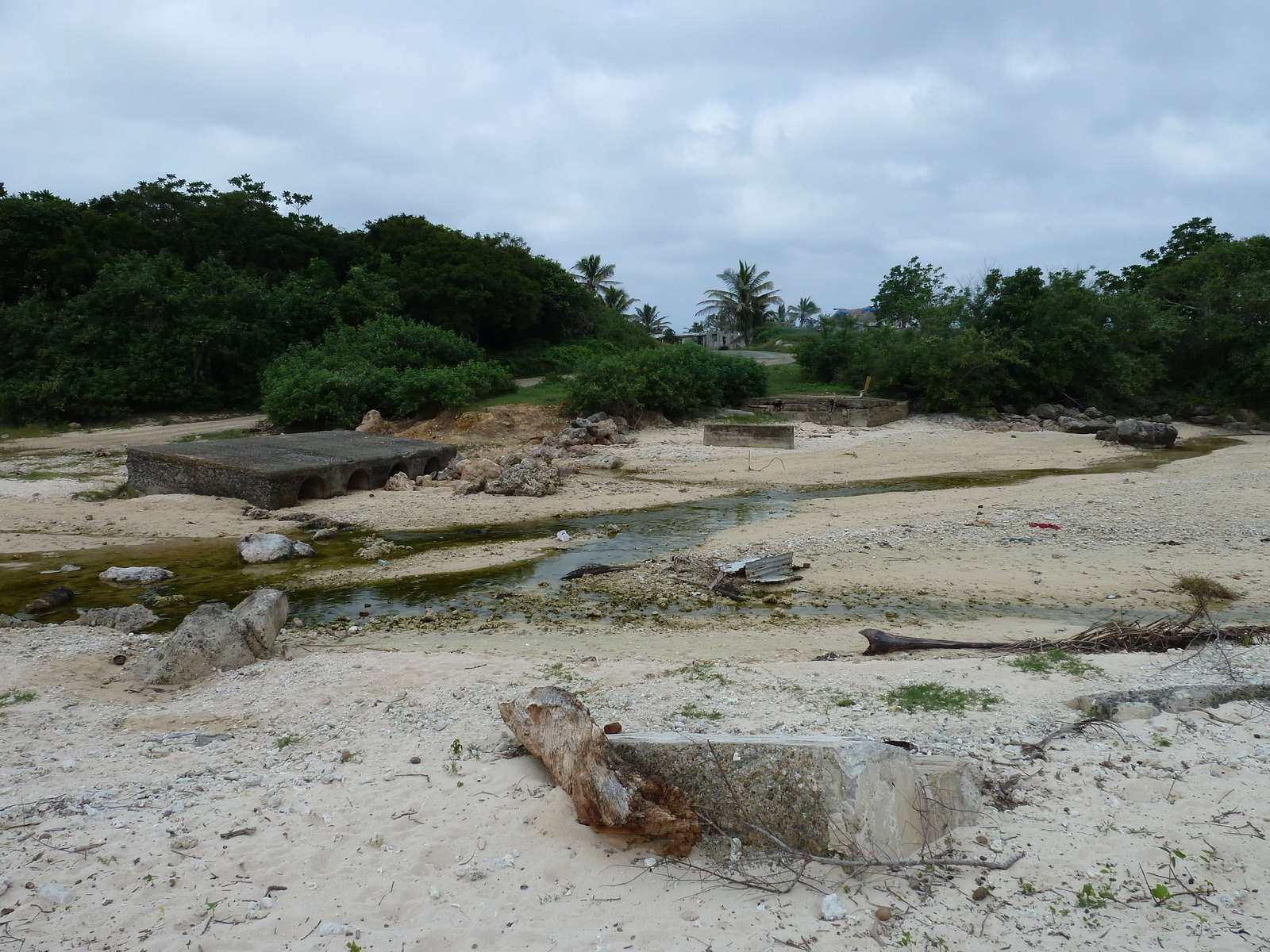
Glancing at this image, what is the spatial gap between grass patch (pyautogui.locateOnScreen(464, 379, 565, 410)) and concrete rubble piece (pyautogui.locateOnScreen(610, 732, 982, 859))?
20.5 metres

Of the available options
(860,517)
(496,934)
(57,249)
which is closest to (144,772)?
(496,934)

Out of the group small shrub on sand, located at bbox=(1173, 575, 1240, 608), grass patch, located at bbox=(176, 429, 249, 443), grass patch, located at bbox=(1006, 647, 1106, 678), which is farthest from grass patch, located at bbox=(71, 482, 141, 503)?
small shrub on sand, located at bbox=(1173, 575, 1240, 608)

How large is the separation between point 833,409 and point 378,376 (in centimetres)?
1455

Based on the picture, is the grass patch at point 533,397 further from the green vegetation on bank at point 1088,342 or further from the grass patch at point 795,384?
the green vegetation on bank at point 1088,342

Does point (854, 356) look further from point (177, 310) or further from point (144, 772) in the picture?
point (144, 772)

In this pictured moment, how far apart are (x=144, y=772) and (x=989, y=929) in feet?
13.9

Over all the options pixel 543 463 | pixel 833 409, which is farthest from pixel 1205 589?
pixel 833 409

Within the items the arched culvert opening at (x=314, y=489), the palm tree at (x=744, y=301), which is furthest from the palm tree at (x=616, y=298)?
the arched culvert opening at (x=314, y=489)

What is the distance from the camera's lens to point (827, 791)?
127 inches

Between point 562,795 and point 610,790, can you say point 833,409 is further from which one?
point 610,790

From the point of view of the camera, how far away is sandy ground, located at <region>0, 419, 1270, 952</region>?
2.92 meters

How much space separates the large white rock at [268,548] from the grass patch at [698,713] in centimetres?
760

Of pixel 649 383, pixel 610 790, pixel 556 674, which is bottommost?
pixel 556 674

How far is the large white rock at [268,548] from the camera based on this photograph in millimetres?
10445
